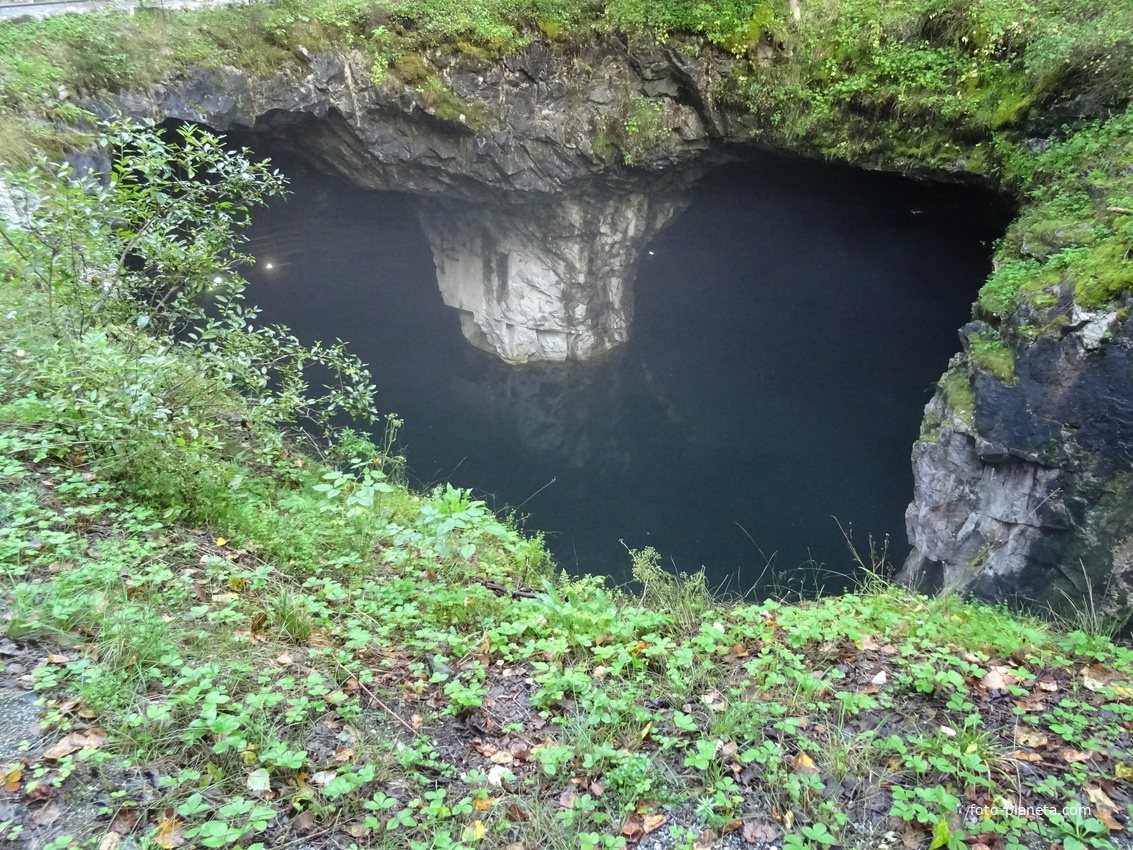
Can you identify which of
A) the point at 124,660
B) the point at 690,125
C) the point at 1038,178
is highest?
the point at 690,125

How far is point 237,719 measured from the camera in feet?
6.41

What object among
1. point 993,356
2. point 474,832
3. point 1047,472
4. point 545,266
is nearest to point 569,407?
point 545,266

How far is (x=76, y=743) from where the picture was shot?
180 centimetres

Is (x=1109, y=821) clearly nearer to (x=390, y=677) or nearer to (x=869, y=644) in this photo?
(x=869, y=644)

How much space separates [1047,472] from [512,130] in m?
7.58

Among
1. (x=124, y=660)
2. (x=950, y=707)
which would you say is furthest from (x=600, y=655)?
(x=124, y=660)

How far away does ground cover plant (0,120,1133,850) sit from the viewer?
1.86 metres

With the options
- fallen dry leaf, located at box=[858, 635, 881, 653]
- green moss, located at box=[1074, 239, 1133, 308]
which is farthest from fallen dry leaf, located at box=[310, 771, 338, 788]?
green moss, located at box=[1074, 239, 1133, 308]

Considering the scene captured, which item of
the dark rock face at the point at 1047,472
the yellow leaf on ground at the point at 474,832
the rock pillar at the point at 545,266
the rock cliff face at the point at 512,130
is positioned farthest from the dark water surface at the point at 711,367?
the yellow leaf on ground at the point at 474,832

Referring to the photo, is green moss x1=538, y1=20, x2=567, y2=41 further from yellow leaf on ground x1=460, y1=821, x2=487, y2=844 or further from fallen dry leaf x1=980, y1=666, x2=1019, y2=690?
yellow leaf on ground x1=460, y1=821, x2=487, y2=844

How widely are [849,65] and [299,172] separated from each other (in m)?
9.07

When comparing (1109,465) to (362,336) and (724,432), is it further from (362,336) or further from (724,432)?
(362,336)

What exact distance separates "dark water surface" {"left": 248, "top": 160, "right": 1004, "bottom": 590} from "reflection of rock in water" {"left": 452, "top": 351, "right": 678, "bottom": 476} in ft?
0.13

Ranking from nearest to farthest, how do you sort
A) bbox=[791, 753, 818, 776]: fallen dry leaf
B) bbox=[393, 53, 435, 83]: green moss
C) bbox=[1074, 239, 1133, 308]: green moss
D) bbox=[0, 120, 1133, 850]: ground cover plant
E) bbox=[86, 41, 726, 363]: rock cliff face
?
bbox=[0, 120, 1133, 850]: ground cover plant, bbox=[791, 753, 818, 776]: fallen dry leaf, bbox=[1074, 239, 1133, 308]: green moss, bbox=[86, 41, 726, 363]: rock cliff face, bbox=[393, 53, 435, 83]: green moss
